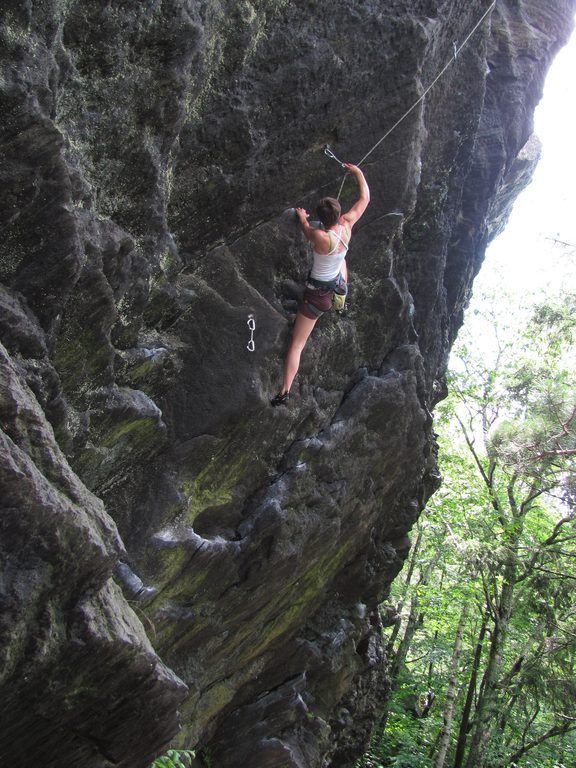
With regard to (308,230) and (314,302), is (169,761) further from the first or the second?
(308,230)

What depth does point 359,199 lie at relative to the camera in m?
7.54

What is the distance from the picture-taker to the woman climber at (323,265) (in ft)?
22.9

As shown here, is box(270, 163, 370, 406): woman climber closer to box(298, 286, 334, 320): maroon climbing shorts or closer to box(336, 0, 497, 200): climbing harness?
box(298, 286, 334, 320): maroon climbing shorts

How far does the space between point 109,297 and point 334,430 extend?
3814 mm

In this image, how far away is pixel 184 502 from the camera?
698 centimetres

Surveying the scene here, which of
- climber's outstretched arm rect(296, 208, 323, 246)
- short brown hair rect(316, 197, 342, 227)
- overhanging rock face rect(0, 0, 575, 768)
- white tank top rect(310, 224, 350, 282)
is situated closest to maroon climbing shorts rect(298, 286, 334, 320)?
white tank top rect(310, 224, 350, 282)

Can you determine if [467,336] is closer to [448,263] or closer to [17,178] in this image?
[448,263]

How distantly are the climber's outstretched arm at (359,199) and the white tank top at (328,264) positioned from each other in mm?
226

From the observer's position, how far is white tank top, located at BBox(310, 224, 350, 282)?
7.06 m

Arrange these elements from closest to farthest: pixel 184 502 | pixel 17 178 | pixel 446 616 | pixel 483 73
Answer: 1. pixel 17 178
2. pixel 184 502
3. pixel 483 73
4. pixel 446 616

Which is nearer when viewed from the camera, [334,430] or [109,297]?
[109,297]

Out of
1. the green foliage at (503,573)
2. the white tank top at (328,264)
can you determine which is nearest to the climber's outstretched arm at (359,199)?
the white tank top at (328,264)

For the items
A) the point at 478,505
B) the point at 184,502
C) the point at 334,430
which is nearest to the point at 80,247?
the point at 184,502

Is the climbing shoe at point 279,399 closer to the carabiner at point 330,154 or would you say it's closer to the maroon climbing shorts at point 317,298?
the maroon climbing shorts at point 317,298
